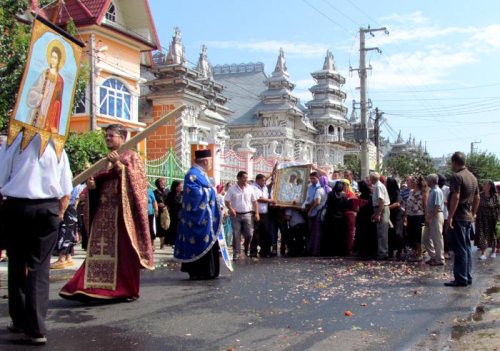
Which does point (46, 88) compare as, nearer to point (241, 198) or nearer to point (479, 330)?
point (479, 330)

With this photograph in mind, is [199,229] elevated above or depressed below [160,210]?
below

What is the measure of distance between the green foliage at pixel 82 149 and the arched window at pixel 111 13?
30.3 ft

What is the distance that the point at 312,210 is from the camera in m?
13.1

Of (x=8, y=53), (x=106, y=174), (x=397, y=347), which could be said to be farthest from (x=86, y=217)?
(x=8, y=53)

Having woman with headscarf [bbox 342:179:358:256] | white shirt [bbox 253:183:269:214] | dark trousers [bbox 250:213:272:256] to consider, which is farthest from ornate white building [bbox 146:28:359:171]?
woman with headscarf [bbox 342:179:358:256]

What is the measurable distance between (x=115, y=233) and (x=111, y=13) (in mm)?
20460

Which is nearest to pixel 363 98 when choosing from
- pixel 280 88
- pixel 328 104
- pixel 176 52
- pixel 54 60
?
pixel 176 52

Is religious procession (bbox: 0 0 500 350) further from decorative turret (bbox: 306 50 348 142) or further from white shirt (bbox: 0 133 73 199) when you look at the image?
decorative turret (bbox: 306 50 348 142)

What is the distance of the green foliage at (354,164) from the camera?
5572 centimetres

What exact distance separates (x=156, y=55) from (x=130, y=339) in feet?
134

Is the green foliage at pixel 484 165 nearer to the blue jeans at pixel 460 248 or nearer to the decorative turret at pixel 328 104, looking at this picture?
the decorative turret at pixel 328 104

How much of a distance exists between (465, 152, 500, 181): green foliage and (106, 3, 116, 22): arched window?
1777 inches

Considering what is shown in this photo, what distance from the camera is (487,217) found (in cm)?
1303

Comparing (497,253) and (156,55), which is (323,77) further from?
(497,253)
